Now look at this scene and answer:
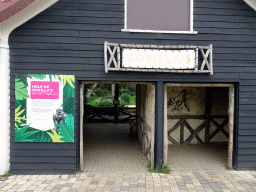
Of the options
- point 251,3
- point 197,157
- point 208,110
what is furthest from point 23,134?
point 251,3

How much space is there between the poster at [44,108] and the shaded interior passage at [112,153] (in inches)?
48.9

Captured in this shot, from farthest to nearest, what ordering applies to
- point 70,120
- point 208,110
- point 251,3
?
1. point 208,110
2. point 251,3
3. point 70,120

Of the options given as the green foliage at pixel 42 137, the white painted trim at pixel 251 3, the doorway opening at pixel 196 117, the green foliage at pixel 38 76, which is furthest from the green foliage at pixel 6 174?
the white painted trim at pixel 251 3

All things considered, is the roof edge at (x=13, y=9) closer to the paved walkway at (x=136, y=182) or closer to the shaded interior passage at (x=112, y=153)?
the paved walkway at (x=136, y=182)

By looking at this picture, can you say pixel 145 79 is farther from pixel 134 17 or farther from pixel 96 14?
pixel 96 14

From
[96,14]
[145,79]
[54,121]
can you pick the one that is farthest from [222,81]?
[54,121]

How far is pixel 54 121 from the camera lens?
474cm

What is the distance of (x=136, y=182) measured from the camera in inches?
173

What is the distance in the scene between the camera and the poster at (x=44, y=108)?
467 cm

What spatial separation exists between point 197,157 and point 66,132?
150 inches

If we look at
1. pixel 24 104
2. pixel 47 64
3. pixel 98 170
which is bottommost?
pixel 98 170

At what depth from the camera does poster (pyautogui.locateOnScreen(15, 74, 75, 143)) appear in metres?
4.67

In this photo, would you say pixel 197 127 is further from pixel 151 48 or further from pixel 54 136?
pixel 54 136

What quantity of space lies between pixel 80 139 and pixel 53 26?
9.03ft
